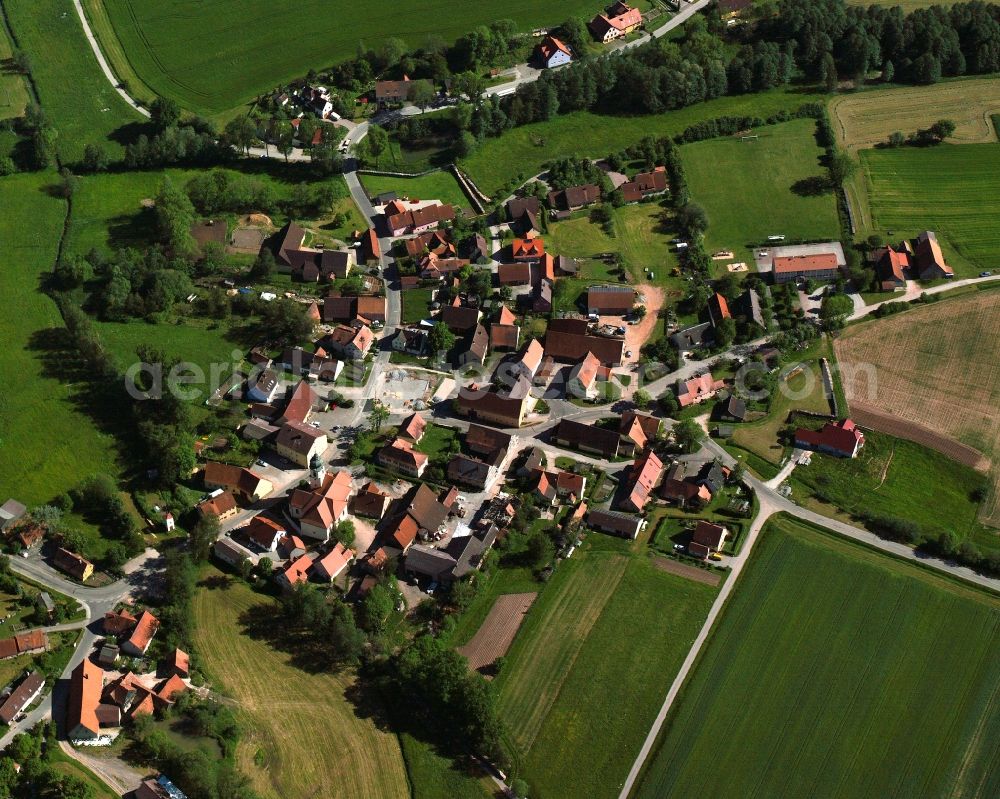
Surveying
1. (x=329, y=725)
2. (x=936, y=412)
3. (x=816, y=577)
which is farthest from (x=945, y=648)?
(x=329, y=725)

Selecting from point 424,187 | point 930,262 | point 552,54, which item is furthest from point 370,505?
point 552,54

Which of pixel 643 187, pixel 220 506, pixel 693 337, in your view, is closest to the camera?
pixel 220 506

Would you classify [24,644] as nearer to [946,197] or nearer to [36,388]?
[36,388]

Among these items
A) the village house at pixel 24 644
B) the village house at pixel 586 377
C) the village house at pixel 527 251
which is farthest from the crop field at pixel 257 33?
the village house at pixel 24 644

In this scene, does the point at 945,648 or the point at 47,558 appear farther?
the point at 47,558

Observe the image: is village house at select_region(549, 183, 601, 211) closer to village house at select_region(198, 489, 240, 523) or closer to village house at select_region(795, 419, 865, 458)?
village house at select_region(795, 419, 865, 458)

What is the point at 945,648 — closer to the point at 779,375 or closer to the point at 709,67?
the point at 779,375
